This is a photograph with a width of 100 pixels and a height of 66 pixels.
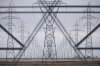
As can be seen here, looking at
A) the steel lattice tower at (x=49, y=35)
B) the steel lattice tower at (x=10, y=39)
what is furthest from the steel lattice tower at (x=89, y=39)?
the steel lattice tower at (x=10, y=39)

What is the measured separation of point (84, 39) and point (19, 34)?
124 centimetres

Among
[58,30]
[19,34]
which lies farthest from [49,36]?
[19,34]

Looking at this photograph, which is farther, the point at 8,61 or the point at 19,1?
the point at 19,1

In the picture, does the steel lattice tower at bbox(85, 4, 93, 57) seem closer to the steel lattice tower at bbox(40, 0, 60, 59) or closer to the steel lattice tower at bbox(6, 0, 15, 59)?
the steel lattice tower at bbox(40, 0, 60, 59)

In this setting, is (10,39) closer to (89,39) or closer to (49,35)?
(49,35)

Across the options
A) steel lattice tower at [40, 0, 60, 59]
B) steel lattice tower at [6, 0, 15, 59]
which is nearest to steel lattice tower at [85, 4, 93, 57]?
steel lattice tower at [40, 0, 60, 59]

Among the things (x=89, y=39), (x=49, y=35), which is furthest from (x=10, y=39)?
(x=89, y=39)

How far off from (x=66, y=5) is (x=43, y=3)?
17.4 inches

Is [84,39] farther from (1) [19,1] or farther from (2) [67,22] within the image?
(1) [19,1]

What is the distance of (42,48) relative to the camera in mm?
4840

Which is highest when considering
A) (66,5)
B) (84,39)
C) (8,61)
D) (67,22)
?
(66,5)

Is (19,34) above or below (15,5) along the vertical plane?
below

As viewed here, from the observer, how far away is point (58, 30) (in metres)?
4.85

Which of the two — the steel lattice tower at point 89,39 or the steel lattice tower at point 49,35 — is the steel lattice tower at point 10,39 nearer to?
the steel lattice tower at point 49,35
